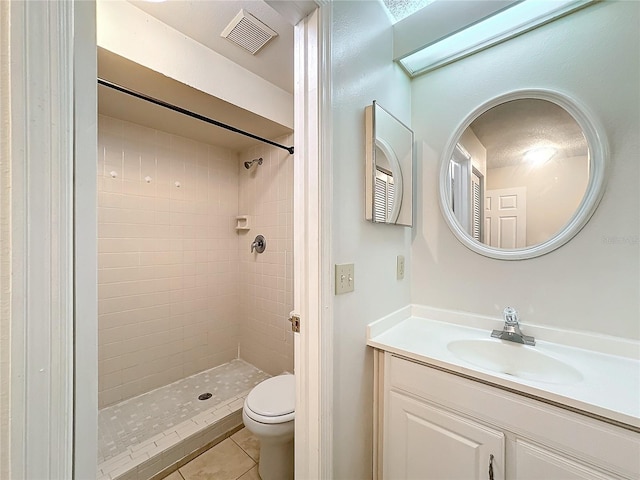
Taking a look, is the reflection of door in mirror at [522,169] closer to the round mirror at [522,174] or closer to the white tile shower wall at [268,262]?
the round mirror at [522,174]

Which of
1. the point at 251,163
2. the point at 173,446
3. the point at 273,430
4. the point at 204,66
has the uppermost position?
the point at 204,66

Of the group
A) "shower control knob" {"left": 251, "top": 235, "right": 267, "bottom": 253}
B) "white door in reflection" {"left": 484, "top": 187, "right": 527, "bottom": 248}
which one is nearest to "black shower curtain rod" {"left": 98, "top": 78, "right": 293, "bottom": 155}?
"shower control knob" {"left": 251, "top": 235, "right": 267, "bottom": 253}

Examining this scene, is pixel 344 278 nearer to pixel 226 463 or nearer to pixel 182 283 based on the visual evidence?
pixel 226 463

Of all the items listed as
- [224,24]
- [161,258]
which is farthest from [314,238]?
[161,258]

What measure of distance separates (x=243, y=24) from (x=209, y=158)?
1.24 m

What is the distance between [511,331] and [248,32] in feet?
6.20

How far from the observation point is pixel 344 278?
1.01 meters

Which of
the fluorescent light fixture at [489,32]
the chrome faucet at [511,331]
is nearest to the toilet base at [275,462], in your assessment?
the chrome faucet at [511,331]

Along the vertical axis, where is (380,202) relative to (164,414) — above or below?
above

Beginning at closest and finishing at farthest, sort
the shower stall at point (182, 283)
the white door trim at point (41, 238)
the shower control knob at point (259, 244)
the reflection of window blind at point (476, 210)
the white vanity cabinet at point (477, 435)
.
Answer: the white door trim at point (41, 238) < the white vanity cabinet at point (477, 435) < the reflection of window blind at point (476, 210) < the shower stall at point (182, 283) < the shower control knob at point (259, 244)

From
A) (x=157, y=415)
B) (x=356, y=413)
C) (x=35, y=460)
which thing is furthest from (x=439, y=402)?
(x=157, y=415)

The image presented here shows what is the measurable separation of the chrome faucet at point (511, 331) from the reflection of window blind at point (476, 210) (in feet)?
1.18

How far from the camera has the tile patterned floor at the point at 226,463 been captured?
4.69 ft

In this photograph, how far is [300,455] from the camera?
3.18ft
